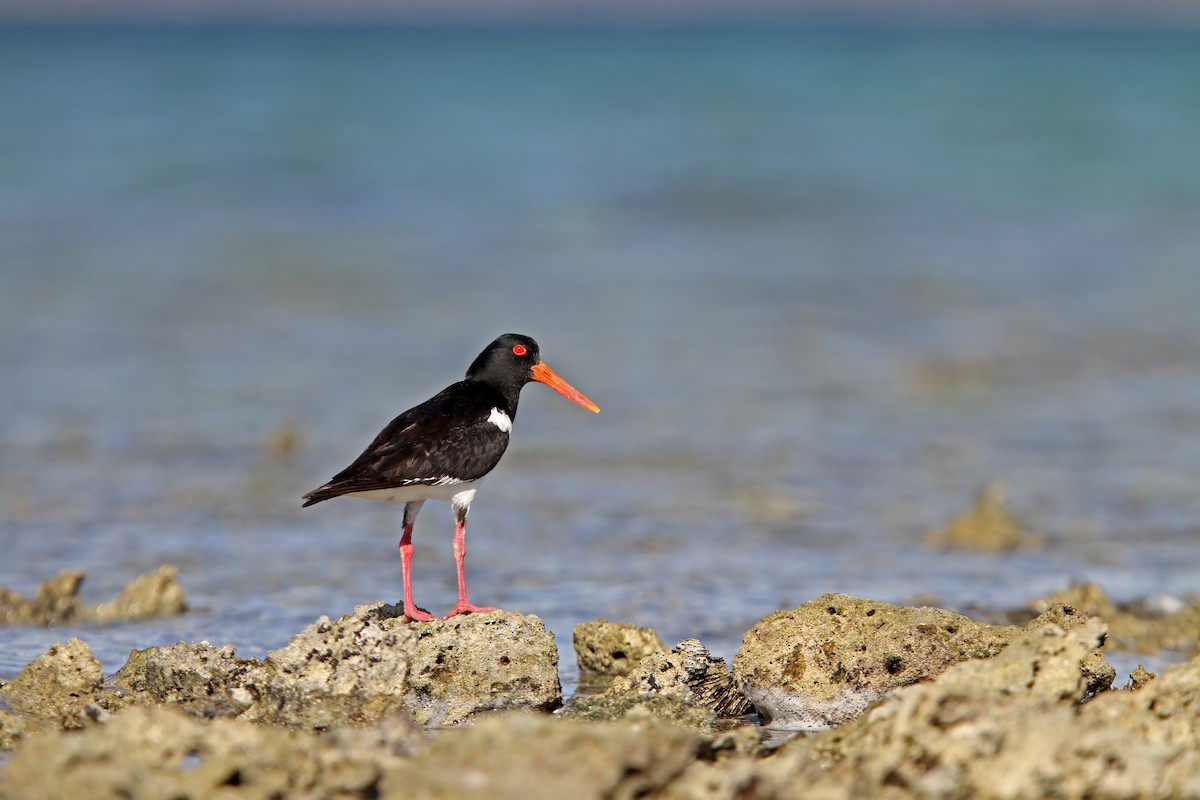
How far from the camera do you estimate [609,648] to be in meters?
5.75

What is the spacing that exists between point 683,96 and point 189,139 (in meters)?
11.4

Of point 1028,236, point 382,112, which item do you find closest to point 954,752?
point 1028,236

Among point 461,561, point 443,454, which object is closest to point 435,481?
point 443,454

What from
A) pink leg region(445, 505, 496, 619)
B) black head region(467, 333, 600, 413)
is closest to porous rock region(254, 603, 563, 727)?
pink leg region(445, 505, 496, 619)

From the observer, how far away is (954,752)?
386 cm

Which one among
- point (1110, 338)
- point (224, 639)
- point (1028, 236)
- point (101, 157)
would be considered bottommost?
point (224, 639)

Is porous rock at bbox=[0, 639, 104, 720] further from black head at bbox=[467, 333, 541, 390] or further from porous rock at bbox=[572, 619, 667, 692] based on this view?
black head at bbox=[467, 333, 541, 390]

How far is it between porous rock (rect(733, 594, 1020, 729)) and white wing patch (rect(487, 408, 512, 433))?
5.81ft

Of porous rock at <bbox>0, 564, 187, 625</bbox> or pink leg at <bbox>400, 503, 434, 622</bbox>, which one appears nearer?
pink leg at <bbox>400, 503, 434, 622</bbox>

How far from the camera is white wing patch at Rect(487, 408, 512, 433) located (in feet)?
21.8

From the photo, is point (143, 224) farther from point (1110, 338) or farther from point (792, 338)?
point (1110, 338)

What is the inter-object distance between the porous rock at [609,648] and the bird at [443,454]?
428mm

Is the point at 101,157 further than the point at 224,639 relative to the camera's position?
Yes

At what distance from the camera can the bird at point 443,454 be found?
6082mm
